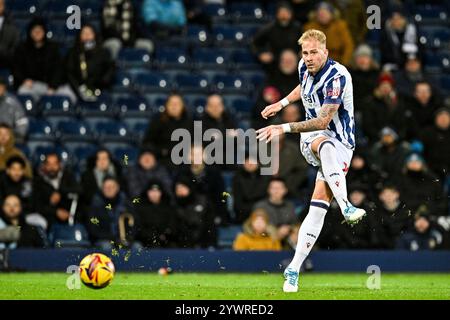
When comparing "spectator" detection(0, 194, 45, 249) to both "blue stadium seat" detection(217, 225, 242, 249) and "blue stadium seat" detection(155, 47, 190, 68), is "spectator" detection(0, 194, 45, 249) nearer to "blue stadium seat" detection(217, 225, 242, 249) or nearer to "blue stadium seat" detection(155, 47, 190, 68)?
"blue stadium seat" detection(217, 225, 242, 249)

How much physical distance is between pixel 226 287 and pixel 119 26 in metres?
7.90

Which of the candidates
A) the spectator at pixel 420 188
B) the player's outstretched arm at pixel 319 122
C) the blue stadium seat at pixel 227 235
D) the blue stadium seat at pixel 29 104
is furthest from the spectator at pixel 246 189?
the player's outstretched arm at pixel 319 122

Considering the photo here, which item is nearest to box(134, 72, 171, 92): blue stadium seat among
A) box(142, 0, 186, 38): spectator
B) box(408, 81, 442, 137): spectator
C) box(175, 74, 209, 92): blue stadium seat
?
box(175, 74, 209, 92): blue stadium seat

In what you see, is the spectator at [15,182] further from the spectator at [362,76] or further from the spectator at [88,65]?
the spectator at [362,76]

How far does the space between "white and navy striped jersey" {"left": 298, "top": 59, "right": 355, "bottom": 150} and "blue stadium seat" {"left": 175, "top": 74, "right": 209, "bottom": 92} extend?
22.5 ft

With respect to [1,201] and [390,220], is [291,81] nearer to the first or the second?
[390,220]

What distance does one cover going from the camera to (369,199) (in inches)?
651

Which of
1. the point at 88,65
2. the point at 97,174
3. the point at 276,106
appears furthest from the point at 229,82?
the point at 276,106

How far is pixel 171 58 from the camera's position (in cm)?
1938

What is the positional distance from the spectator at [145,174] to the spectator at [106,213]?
0.31 m

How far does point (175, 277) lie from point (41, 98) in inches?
198

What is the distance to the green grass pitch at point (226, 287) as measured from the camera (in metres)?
11.2

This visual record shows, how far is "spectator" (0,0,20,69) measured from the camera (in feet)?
61.8

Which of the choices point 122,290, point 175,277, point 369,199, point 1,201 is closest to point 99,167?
point 1,201
